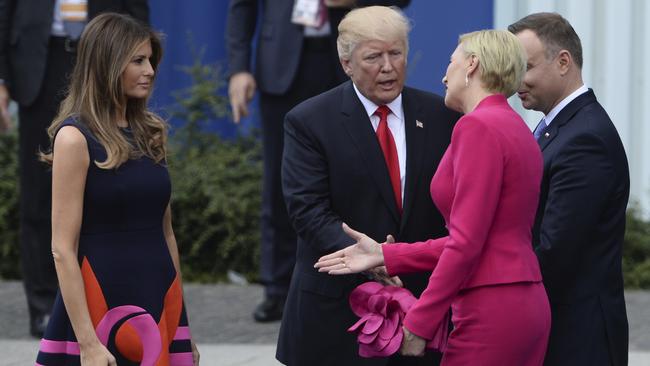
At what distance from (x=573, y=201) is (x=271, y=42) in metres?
3.07

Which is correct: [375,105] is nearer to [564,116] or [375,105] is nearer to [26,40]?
[564,116]

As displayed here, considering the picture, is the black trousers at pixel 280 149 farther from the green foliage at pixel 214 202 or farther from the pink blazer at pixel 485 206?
the pink blazer at pixel 485 206

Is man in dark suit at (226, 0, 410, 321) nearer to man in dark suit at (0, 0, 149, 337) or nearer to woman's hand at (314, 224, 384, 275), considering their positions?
man in dark suit at (0, 0, 149, 337)

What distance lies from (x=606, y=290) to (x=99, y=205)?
5.06ft

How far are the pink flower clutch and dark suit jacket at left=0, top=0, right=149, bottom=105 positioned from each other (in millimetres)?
2845

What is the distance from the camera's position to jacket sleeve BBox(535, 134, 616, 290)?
4031 millimetres

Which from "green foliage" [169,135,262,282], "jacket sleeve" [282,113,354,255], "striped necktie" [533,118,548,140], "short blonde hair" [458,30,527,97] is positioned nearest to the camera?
"short blonde hair" [458,30,527,97]

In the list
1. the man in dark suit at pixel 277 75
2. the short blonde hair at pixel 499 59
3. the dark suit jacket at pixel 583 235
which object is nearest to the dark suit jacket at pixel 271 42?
the man in dark suit at pixel 277 75

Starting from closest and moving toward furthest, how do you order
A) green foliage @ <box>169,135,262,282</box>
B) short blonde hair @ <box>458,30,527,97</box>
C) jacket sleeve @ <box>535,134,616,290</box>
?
short blonde hair @ <box>458,30,527,97</box> < jacket sleeve @ <box>535,134,616,290</box> < green foliage @ <box>169,135,262,282</box>

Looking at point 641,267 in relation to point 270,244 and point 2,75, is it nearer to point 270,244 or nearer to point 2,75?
point 270,244

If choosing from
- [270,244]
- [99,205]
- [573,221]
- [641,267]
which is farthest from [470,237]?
[641,267]

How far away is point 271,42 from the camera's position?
269 inches

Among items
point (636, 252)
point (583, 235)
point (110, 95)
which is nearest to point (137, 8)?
point (110, 95)

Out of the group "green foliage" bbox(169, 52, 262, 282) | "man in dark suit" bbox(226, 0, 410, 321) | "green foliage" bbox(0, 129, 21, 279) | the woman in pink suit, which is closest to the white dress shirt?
the woman in pink suit
